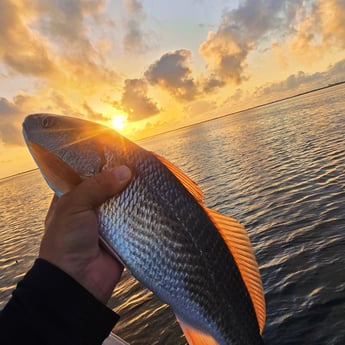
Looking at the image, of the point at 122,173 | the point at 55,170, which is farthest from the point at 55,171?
the point at 122,173

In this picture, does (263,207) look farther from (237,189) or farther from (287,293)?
(287,293)

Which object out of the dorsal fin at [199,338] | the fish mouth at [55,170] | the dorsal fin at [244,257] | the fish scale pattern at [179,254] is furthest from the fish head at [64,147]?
the dorsal fin at [199,338]

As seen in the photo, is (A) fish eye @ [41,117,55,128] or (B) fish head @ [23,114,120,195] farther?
(A) fish eye @ [41,117,55,128]

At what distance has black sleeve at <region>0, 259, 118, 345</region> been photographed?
2422mm

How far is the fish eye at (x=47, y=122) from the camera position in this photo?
132 inches

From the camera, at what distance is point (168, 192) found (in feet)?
10.4

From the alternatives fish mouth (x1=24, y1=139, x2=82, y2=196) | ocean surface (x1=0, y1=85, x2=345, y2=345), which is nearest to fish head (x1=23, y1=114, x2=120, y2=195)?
fish mouth (x1=24, y1=139, x2=82, y2=196)

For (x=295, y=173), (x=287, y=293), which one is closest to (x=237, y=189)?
(x=295, y=173)

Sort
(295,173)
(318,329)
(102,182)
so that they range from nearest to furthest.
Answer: (102,182), (318,329), (295,173)

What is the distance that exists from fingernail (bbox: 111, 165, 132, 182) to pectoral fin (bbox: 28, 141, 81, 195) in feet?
1.37

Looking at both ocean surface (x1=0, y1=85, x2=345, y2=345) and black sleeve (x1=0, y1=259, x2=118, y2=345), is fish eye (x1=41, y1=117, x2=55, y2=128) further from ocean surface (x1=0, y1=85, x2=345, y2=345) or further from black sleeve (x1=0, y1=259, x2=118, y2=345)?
ocean surface (x1=0, y1=85, x2=345, y2=345)

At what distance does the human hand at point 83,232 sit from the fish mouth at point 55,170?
0.14 meters

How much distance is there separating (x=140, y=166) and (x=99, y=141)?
459mm

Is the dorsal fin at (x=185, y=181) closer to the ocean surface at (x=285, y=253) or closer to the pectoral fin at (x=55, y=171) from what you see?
the pectoral fin at (x=55, y=171)
